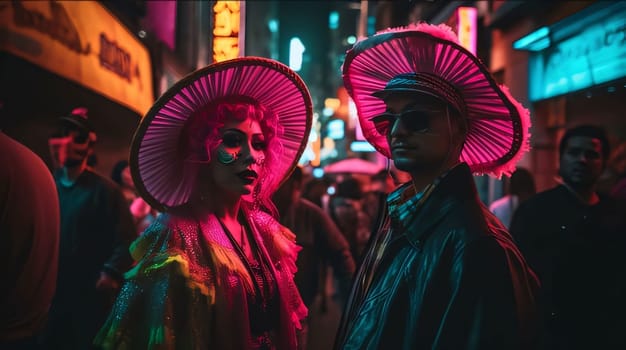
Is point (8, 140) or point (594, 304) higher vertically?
point (8, 140)

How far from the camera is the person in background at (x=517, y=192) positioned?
4609mm

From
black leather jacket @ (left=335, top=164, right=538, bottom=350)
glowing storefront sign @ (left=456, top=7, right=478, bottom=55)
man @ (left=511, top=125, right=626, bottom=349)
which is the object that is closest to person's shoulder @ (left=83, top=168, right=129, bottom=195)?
black leather jacket @ (left=335, top=164, right=538, bottom=350)

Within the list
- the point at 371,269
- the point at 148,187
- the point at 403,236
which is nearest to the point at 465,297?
the point at 403,236

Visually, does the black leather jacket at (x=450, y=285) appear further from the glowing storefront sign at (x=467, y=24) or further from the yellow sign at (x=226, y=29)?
the glowing storefront sign at (x=467, y=24)

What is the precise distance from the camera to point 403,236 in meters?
1.76

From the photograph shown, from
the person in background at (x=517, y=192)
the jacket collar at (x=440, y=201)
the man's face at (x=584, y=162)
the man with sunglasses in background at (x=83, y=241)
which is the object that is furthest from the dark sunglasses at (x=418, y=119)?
the person in background at (x=517, y=192)

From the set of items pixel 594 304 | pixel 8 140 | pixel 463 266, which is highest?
pixel 8 140

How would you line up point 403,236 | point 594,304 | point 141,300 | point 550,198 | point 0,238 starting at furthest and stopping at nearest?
1. point 550,198
2. point 594,304
3. point 0,238
4. point 141,300
5. point 403,236

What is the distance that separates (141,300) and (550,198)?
260 centimetres

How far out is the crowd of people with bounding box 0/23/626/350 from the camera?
1.57 m

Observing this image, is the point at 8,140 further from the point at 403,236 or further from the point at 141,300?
the point at 403,236

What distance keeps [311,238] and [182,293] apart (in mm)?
2330

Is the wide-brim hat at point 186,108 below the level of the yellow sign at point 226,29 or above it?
below

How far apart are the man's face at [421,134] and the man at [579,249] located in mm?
1387
